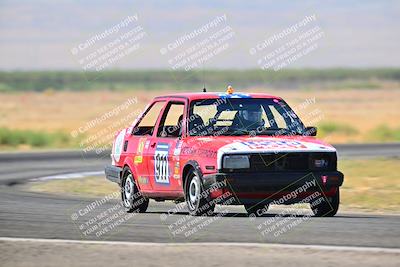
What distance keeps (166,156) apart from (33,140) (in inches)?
1120

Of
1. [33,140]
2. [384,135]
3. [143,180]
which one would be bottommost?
[384,135]

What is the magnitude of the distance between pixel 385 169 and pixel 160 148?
1175cm

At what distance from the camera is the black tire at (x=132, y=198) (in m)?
16.5

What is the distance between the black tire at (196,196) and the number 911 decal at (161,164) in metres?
0.71

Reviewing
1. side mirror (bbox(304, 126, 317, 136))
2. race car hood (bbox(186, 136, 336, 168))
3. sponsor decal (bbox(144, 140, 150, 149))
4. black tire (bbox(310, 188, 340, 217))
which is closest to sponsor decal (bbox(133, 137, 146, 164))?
sponsor decal (bbox(144, 140, 150, 149))

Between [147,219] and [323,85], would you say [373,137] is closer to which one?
[147,219]

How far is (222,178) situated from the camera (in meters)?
14.0

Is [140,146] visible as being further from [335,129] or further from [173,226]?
[335,129]

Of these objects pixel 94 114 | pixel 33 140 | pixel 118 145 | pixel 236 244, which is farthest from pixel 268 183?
pixel 94 114

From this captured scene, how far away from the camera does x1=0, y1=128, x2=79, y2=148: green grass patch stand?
4291 cm

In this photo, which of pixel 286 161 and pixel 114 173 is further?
pixel 114 173

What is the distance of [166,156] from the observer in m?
15.5

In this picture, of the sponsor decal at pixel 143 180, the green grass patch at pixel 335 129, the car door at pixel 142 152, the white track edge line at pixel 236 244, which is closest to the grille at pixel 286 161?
the car door at pixel 142 152

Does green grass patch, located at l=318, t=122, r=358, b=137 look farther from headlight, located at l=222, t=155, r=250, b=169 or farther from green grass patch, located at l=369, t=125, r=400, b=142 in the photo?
headlight, located at l=222, t=155, r=250, b=169
